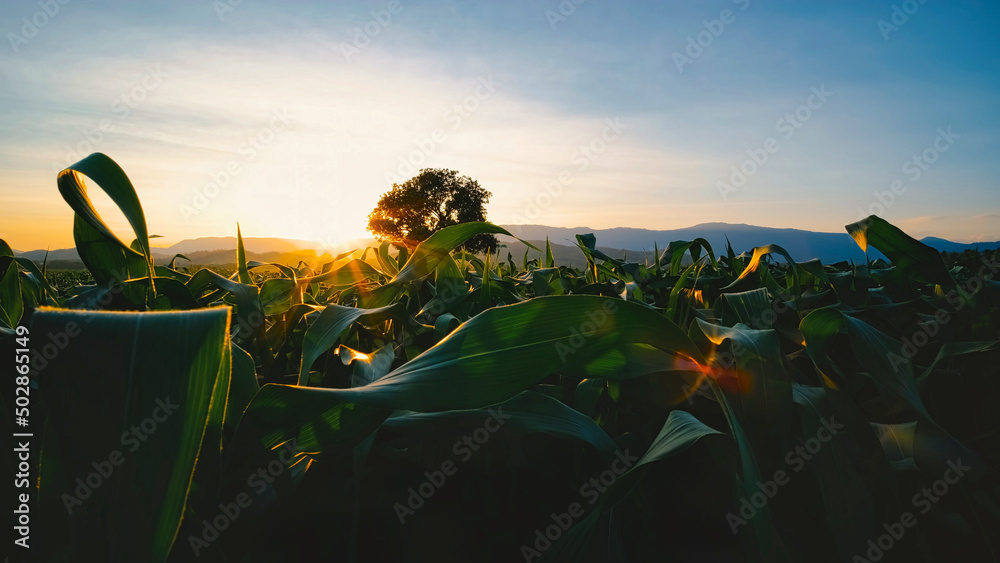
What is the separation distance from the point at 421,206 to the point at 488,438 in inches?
1269

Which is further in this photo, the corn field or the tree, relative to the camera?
the tree

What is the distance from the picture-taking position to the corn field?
20cm

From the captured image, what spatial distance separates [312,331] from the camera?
47 cm

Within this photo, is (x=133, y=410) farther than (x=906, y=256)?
No

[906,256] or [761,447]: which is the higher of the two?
[906,256]

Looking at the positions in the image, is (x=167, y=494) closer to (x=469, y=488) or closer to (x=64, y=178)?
(x=469, y=488)

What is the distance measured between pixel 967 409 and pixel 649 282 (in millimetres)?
487

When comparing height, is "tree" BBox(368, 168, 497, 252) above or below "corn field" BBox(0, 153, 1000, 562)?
above

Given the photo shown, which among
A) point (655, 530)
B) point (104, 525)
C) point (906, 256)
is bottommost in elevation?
point (655, 530)

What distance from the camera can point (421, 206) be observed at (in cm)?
3183

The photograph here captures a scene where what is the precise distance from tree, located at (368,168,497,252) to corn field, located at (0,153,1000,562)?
3074 centimetres

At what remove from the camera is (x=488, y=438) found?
39cm

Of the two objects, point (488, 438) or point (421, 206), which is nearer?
point (488, 438)

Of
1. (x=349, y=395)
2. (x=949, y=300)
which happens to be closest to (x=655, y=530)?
(x=349, y=395)
